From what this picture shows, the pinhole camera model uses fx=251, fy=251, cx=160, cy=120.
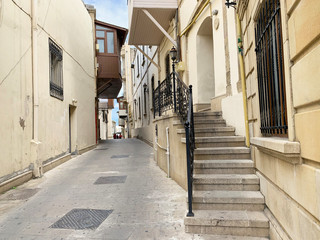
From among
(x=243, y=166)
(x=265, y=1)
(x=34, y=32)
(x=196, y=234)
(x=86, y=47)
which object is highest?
(x=86, y=47)

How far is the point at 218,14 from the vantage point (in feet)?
20.2

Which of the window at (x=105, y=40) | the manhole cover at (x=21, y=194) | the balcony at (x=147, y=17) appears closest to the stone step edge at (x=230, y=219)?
the manhole cover at (x=21, y=194)

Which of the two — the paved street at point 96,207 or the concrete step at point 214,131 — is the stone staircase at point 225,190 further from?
the paved street at point 96,207

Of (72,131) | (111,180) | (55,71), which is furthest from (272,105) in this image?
(72,131)

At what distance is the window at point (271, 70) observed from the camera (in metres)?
2.69

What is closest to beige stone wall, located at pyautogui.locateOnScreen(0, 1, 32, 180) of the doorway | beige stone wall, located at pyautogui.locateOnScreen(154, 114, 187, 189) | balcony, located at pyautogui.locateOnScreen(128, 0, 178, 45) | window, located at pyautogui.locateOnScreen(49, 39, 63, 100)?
window, located at pyautogui.locateOnScreen(49, 39, 63, 100)

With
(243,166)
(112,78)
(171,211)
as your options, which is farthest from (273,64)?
(112,78)

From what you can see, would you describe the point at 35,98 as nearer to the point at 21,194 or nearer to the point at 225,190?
the point at 21,194

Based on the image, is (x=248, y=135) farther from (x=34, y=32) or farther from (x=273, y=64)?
(x=34, y=32)

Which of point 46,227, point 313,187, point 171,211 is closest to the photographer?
point 313,187

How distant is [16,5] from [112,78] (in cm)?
1035

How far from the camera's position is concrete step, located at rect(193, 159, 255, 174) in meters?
4.09

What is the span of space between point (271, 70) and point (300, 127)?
113 centimetres

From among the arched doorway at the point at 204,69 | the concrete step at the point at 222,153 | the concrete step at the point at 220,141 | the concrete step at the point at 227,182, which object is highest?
the arched doorway at the point at 204,69
